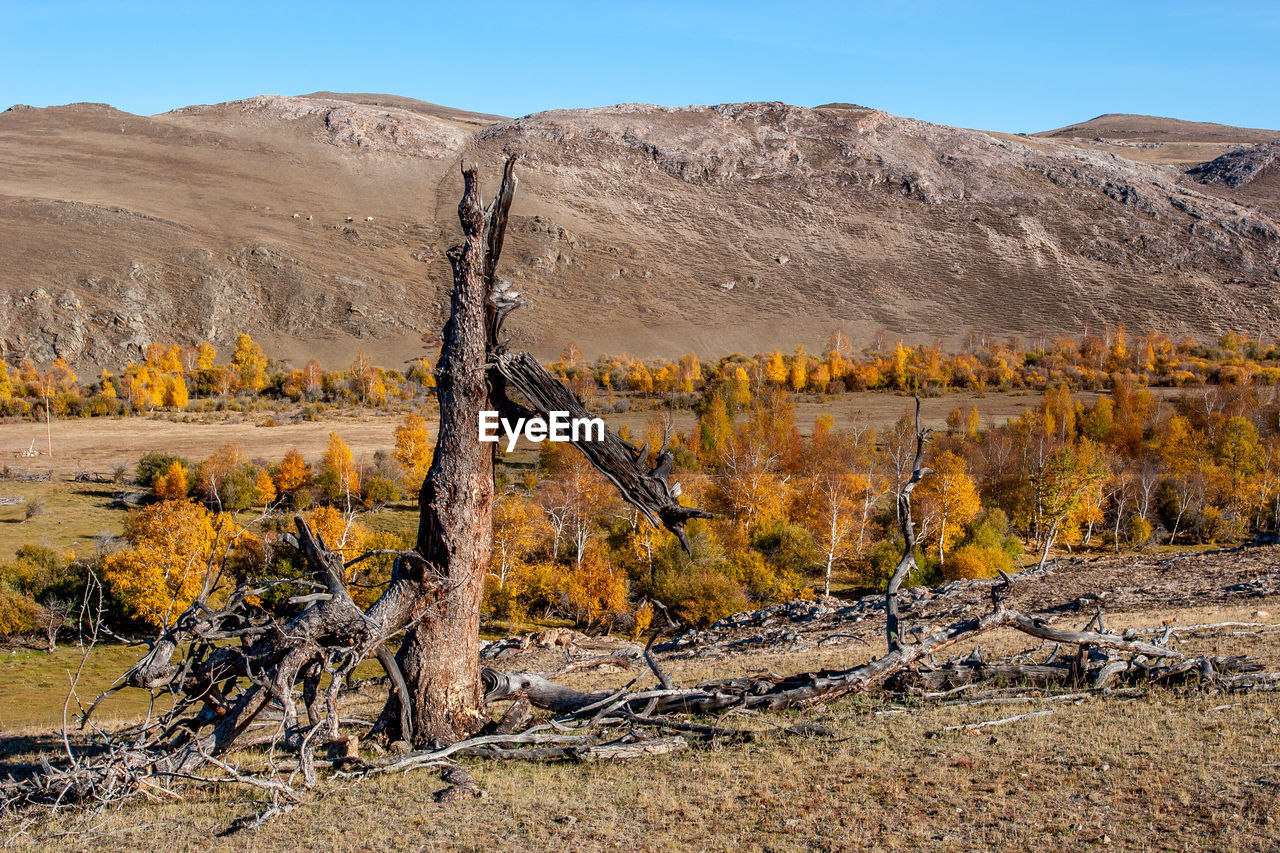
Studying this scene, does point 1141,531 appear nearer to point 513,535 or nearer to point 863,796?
point 513,535

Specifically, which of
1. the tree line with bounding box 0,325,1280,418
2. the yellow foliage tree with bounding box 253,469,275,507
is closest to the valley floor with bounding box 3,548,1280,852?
the yellow foliage tree with bounding box 253,469,275,507

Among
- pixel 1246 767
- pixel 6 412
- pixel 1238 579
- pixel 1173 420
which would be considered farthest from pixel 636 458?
pixel 6 412

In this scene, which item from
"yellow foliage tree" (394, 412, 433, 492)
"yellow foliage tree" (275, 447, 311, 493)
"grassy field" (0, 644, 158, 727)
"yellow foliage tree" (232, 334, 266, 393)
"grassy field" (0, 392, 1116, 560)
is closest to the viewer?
"grassy field" (0, 644, 158, 727)

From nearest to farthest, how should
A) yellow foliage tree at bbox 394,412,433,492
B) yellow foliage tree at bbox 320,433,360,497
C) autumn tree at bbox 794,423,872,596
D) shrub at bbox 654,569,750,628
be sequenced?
shrub at bbox 654,569,750,628, autumn tree at bbox 794,423,872,596, yellow foliage tree at bbox 320,433,360,497, yellow foliage tree at bbox 394,412,433,492

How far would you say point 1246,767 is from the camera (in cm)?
800

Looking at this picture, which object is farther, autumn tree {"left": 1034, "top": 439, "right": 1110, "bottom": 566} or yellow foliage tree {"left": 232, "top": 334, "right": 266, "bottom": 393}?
yellow foliage tree {"left": 232, "top": 334, "right": 266, "bottom": 393}

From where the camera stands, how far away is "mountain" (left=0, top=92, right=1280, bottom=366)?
4924 inches

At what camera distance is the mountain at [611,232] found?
125m

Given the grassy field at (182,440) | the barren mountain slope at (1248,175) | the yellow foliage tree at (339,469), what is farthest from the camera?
the barren mountain slope at (1248,175)

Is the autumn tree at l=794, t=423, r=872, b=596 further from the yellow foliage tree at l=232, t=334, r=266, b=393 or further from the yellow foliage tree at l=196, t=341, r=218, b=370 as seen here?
the yellow foliage tree at l=196, t=341, r=218, b=370

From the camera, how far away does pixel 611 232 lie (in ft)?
511

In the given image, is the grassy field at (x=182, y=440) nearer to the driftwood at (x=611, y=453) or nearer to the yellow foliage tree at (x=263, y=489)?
the yellow foliage tree at (x=263, y=489)

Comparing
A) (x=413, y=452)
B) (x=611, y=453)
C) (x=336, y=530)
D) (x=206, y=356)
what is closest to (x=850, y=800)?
(x=611, y=453)

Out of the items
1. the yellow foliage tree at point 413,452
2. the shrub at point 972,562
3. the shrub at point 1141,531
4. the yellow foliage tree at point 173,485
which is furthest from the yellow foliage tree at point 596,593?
the yellow foliage tree at point 173,485
